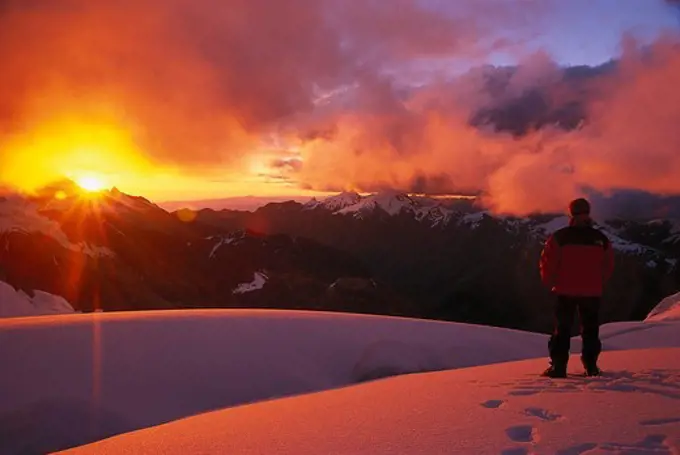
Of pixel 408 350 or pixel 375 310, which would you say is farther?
pixel 375 310

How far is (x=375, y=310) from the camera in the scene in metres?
155

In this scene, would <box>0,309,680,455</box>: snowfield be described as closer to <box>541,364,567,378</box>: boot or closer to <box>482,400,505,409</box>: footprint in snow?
<box>482,400,505,409</box>: footprint in snow

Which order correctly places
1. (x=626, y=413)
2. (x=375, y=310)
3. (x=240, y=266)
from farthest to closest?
(x=240, y=266)
(x=375, y=310)
(x=626, y=413)

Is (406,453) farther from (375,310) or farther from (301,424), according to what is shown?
(375,310)

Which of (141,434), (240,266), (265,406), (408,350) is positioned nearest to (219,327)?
(408,350)

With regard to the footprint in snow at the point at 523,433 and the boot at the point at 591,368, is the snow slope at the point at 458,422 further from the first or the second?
the boot at the point at 591,368

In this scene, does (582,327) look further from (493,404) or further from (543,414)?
(543,414)

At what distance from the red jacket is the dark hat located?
0.32ft

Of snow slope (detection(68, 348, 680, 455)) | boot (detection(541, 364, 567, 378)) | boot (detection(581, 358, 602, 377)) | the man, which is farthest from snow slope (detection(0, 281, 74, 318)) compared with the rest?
boot (detection(581, 358, 602, 377))

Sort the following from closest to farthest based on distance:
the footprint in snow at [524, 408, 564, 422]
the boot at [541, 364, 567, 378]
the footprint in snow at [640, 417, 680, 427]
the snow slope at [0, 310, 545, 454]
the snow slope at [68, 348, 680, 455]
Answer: the snow slope at [68, 348, 680, 455], the footprint in snow at [640, 417, 680, 427], the footprint in snow at [524, 408, 564, 422], the boot at [541, 364, 567, 378], the snow slope at [0, 310, 545, 454]

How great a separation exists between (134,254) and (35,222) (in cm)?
2484

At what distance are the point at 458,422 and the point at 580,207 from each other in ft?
10.2

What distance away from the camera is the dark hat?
628 centimetres

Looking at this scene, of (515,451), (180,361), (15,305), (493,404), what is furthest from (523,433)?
(15,305)
